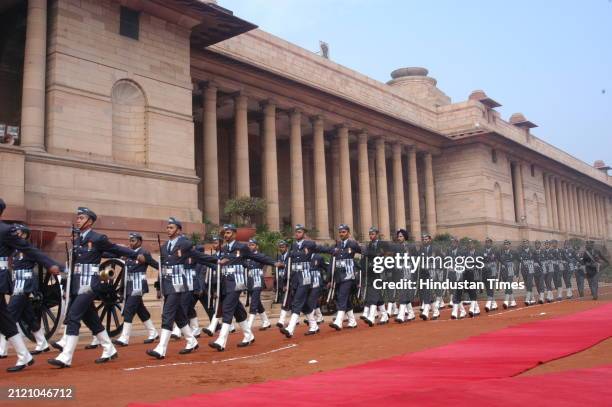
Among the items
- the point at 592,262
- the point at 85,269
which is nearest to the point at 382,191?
the point at 592,262

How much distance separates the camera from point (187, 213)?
23422mm

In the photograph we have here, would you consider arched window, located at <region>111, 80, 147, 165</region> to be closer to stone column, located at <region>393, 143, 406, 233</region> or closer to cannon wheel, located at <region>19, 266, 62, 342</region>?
cannon wheel, located at <region>19, 266, 62, 342</region>

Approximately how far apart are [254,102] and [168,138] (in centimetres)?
1048

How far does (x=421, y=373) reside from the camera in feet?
22.4

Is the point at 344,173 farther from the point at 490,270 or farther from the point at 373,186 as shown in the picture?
the point at 490,270

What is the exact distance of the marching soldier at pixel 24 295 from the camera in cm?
952

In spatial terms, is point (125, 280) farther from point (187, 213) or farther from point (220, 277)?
point (187, 213)

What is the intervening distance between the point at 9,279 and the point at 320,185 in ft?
90.1

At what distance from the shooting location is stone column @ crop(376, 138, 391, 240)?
3988cm

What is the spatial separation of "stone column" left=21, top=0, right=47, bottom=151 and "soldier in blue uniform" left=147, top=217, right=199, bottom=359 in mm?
11525

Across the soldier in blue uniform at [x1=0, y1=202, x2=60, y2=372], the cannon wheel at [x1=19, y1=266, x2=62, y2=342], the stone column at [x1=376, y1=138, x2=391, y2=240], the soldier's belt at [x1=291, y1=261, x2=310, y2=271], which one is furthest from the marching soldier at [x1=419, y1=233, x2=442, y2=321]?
the stone column at [x1=376, y1=138, x2=391, y2=240]

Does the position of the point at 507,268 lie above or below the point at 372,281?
above

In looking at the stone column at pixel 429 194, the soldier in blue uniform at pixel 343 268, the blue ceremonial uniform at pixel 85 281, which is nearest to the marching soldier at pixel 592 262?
the soldier in blue uniform at pixel 343 268

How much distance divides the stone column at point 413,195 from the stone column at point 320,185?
9729 millimetres
